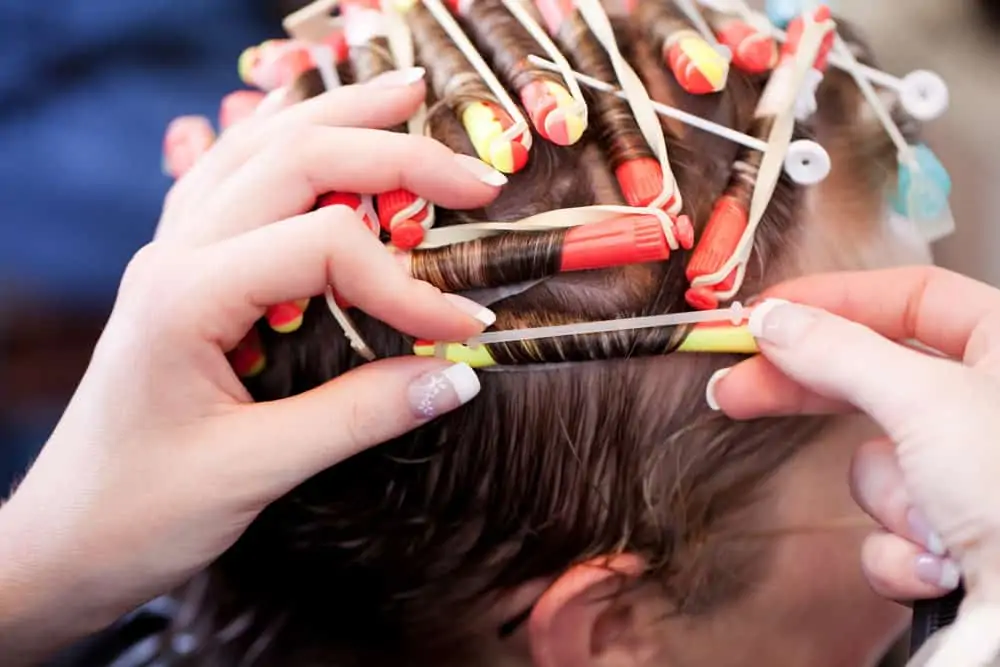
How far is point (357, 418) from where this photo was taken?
60cm

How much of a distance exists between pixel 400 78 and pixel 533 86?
0.10 metres

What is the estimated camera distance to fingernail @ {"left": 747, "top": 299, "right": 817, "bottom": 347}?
1.86 ft

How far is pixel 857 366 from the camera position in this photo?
537 millimetres

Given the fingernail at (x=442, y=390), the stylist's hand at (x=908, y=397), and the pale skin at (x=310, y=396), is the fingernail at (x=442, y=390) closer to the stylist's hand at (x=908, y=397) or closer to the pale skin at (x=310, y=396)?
the pale skin at (x=310, y=396)

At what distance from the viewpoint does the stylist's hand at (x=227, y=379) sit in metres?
0.59

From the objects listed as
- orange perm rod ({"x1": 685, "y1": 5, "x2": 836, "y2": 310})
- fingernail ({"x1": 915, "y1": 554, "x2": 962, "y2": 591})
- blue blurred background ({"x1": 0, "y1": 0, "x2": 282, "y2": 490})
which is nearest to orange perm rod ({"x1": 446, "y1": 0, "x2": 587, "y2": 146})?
orange perm rod ({"x1": 685, "y1": 5, "x2": 836, "y2": 310})

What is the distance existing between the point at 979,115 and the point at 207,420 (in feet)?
2.42

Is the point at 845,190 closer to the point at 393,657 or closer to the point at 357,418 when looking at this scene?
the point at 357,418

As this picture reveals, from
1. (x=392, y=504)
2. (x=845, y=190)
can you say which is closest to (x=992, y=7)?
(x=845, y=190)

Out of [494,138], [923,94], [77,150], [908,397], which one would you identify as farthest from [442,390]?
[77,150]

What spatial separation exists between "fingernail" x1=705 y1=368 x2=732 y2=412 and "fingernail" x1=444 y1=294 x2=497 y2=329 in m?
0.15

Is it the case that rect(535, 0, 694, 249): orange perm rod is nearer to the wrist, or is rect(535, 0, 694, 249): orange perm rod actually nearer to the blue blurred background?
the wrist

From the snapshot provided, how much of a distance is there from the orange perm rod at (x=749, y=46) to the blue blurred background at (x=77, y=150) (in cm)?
82

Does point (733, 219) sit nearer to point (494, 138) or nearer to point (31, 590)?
point (494, 138)
